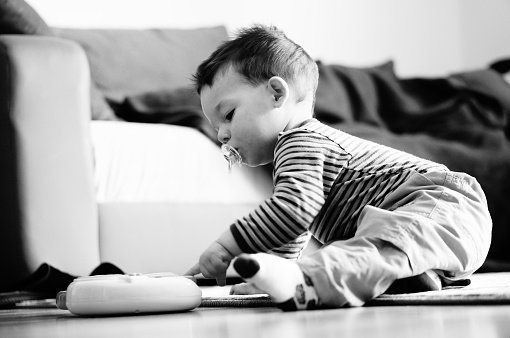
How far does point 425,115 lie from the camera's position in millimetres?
2027

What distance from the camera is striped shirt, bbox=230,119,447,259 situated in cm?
93

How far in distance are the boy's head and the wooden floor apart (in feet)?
0.95

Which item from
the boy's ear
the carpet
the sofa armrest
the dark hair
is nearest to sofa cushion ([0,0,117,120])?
the sofa armrest

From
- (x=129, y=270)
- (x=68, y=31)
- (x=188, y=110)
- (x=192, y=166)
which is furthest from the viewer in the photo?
(x=68, y=31)

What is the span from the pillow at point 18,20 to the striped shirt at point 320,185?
30.8 inches

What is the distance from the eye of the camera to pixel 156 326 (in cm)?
70

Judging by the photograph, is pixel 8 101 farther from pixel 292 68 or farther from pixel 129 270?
pixel 292 68

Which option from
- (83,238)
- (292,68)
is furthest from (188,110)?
(292,68)

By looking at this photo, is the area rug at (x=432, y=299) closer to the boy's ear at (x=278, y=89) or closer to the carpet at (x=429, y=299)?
the carpet at (x=429, y=299)

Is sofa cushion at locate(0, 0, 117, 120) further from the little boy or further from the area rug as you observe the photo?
the area rug

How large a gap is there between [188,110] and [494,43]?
176cm

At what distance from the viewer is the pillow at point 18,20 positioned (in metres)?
1.57

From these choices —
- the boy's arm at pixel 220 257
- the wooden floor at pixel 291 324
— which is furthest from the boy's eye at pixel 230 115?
the wooden floor at pixel 291 324

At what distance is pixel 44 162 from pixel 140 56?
2.87 ft
